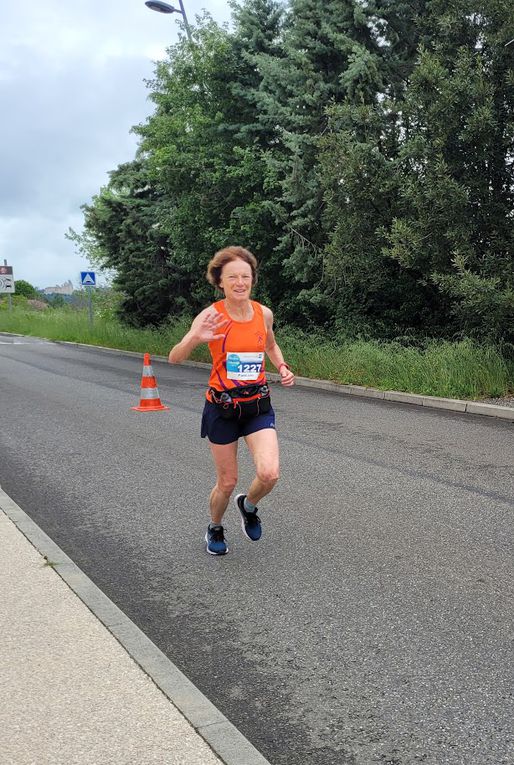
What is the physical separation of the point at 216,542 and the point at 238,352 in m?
1.40

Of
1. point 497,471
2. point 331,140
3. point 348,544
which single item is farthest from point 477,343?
point 348,544

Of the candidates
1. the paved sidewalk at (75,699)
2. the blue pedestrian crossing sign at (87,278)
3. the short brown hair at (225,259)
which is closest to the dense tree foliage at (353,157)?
the blue pedestrian crossing sign at (87,278)

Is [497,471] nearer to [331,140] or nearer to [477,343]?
[477,343]

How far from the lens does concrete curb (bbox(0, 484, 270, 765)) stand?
271 cm

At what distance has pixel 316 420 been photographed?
435 inches

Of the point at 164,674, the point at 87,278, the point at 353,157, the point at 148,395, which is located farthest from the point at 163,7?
the point at 164,674

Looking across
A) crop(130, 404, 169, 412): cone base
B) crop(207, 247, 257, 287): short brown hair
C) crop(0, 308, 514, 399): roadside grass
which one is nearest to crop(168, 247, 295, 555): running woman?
crop(207, 247, 257, 287): short brown hair

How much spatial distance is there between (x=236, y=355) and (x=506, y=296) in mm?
9267

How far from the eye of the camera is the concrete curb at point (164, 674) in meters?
2.71

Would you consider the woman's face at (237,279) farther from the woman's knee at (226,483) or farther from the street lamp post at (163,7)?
the street lamp post at (163,7)

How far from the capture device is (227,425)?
15.3 ft

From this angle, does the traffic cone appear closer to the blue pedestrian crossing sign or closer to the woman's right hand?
the woman's right hand

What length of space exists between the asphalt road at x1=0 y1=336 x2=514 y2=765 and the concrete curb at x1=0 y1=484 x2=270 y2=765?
0.55 feet

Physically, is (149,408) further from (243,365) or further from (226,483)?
(243,365)
